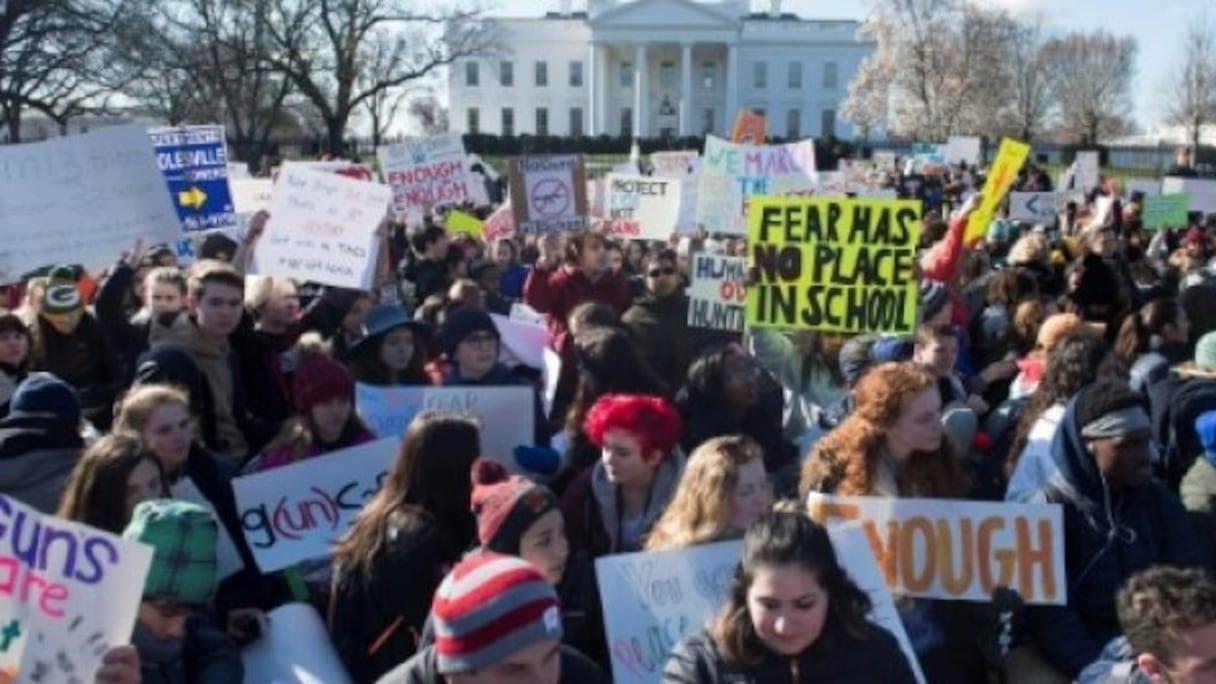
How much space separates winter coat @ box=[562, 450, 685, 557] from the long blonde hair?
603 millimetres

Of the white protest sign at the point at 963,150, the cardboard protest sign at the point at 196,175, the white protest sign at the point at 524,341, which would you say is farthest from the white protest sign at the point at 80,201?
the white protest sign at the point at 963,150

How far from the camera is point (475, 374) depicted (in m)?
6.99

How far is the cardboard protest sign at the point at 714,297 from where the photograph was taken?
8812mm

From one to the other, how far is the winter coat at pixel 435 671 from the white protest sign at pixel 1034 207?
17.2m

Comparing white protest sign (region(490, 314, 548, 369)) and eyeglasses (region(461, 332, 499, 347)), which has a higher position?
eyeglasses (region(461, 332, 499, 347))

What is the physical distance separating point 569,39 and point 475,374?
394 ft

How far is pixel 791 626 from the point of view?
3.49 m

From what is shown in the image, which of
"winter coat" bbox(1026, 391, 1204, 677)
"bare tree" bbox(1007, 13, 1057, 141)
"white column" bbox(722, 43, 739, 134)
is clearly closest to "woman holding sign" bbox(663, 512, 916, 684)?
"winter coat" bbox(1026, 391, 1204, 677)

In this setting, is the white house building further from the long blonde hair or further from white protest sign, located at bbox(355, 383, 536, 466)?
the long blonde hair

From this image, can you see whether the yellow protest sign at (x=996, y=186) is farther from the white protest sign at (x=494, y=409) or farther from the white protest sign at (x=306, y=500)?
the white protest sign at (x=306, y=500)

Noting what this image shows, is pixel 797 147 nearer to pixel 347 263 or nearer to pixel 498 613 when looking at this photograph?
pixel 347 263

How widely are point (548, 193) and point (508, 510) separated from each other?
931 centimetres

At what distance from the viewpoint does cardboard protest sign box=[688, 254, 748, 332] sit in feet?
28.9

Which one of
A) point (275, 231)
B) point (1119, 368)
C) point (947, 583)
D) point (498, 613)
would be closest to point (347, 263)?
point (275, 231)
